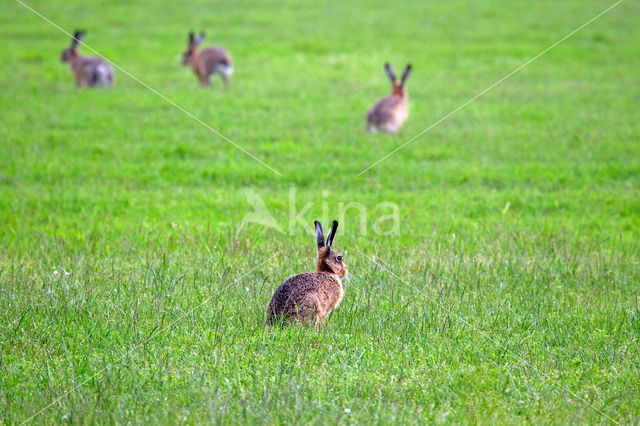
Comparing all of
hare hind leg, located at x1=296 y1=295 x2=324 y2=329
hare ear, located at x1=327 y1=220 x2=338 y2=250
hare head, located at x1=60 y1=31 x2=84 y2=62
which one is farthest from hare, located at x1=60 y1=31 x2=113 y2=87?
hare hind leg, located at x1=296 y1=295 x2=324 y2=329

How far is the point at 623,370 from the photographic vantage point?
579 cm

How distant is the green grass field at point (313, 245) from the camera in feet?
17.9

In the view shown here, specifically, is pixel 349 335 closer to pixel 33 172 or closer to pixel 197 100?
pixel 33 172

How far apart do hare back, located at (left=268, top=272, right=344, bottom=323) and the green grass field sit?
188mm

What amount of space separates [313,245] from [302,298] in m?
2.86

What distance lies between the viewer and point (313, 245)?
9305 millimetres

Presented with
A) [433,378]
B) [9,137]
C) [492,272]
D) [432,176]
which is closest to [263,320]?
[433,378]

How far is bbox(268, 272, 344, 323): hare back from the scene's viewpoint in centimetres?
641

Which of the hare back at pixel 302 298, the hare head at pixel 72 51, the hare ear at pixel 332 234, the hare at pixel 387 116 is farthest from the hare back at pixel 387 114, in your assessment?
the hare head at pixel 72 51

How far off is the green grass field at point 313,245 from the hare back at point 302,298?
0.62ft

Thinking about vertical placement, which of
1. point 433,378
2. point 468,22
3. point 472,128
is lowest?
point 433,378

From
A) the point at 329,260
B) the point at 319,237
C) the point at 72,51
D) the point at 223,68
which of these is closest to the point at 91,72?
the point at 72,51

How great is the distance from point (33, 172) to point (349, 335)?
329 inches

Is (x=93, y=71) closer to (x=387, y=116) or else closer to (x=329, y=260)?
(x=387, y=116)
